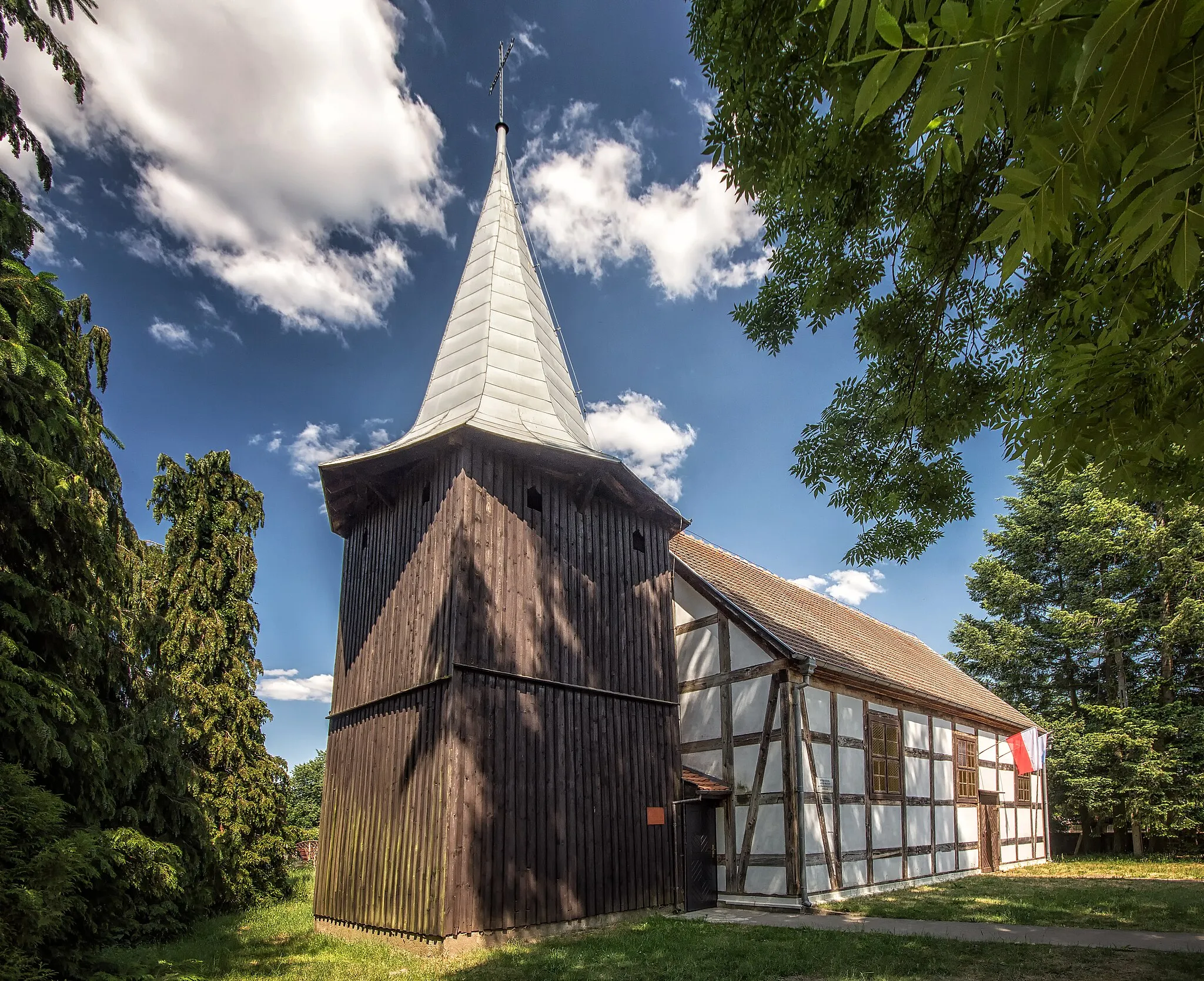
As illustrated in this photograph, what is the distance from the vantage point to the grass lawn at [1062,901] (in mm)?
10469

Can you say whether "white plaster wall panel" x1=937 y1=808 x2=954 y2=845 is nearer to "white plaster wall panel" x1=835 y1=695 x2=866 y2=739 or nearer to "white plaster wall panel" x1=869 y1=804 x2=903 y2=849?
"white plaster wall panel" x1=869 y1=804 x2=903 y2=849

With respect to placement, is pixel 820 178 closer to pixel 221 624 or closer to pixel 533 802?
pixel 533 802

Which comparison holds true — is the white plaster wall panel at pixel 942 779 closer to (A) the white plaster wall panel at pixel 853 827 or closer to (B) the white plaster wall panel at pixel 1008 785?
(A) the white plaster wall panel at pixel 853 827

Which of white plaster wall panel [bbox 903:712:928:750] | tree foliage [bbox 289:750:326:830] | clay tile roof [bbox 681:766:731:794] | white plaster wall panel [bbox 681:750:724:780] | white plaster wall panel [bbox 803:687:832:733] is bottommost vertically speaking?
tree foliage [bbox 289:750:326:830]

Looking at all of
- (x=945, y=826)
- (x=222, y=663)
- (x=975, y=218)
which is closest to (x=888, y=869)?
(x=945, y=826)

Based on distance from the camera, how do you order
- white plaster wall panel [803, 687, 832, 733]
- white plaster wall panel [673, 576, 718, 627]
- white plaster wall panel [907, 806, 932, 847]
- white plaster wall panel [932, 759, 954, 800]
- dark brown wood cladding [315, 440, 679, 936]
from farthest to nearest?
white plaster wall panel [932, 759, 954, 800] → white plaster wall panel [907, 806, 932, 847] → white plaster wall panel [673, 576, 718, 627] → white plaster wall panel [803, 687, 832, 733] → dark brown wood cladding [315, 440, 679, 936]

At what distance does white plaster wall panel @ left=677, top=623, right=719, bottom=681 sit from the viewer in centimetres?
1433

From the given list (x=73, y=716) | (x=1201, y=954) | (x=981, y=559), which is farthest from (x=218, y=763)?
(x=981, y=559)

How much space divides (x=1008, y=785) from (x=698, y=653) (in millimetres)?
12054

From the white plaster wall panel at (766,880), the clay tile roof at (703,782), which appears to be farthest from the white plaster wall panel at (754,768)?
the white plaster wall panel at (766,880)

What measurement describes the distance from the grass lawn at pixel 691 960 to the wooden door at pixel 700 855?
51.9 inches

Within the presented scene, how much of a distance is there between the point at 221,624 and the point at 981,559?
83.9ft

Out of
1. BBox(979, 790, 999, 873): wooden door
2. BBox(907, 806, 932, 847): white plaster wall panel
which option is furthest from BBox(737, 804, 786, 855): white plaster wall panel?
BBox(979, 790, 999, 873): wooden door

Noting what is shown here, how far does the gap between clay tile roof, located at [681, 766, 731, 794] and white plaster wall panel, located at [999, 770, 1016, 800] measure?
36.4ft
